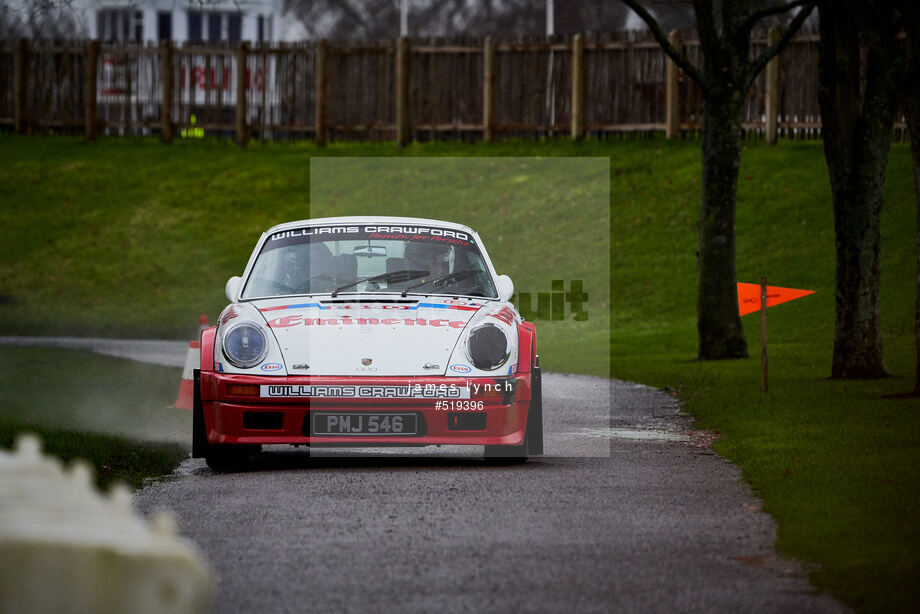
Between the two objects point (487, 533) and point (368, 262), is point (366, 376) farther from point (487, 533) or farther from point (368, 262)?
point (487, 533)

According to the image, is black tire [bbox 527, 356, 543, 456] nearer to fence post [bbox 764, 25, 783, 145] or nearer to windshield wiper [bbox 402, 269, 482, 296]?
windshield wiper [bbox 402, 269, 482, 296]

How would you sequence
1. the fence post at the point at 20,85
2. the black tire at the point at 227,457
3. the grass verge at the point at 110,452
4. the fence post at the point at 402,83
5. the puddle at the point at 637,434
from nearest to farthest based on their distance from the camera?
1. the grass verge at the point at 110,452
2. the black tire at the point at 227,457
3. the puddle at the point at 637,434
4. the fence post at the point at 402,83
5. the fence post at the point at 20,85

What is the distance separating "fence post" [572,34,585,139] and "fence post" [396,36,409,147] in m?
3.85

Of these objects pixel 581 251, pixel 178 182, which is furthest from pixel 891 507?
pixel 178 182

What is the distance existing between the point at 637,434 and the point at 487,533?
16.0 feet

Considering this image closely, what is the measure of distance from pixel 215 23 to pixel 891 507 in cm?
4496

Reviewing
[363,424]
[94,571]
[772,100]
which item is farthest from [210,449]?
[772,100]

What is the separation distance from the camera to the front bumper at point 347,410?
9148 millimetres

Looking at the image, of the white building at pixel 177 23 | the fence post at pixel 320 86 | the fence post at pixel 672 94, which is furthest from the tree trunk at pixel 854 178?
the white building at pixel 177 23

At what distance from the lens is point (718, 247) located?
Result: 1950 cm

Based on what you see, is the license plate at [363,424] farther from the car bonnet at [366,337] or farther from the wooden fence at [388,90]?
the wooden fence at [388,90]

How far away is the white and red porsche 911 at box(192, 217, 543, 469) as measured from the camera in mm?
9164

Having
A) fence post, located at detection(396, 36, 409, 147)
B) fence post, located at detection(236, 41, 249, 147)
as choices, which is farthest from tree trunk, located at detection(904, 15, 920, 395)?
fence post, located at detection(236, 41, 249, 147)

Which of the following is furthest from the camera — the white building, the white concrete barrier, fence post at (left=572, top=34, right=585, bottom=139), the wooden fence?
the white building
